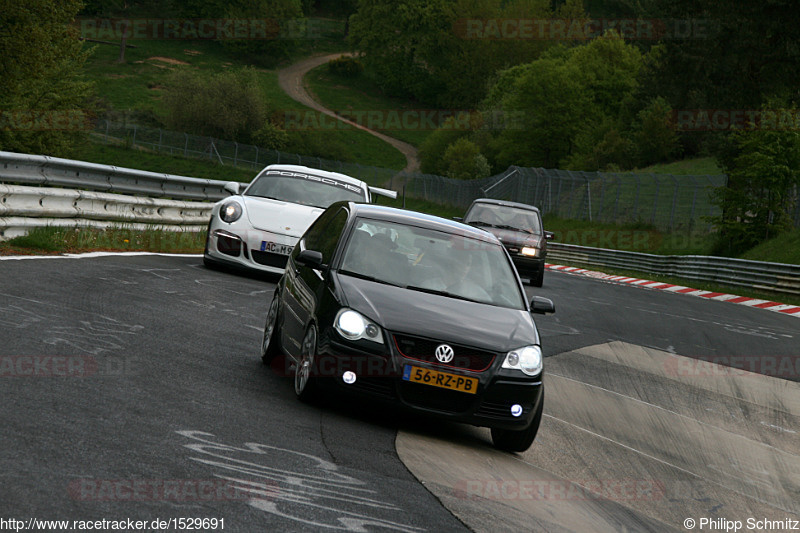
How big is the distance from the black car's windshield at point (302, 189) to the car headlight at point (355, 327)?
826 cm

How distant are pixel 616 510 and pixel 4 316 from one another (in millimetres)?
5009

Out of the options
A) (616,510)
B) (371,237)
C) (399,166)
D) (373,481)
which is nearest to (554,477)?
(616,510)

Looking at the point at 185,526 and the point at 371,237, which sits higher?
the point at 371,237

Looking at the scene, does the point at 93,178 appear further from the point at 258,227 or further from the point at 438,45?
the point at 438,45

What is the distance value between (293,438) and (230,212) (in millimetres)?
8549

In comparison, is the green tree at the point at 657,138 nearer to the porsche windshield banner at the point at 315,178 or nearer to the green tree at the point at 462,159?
the green tree at the point at 462,159

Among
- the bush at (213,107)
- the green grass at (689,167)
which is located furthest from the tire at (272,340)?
the bush at (213,107)

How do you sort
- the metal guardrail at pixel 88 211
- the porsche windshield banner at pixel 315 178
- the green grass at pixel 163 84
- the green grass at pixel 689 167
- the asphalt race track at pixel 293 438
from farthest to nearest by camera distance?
the green grass at pixel 163 84 → the green grass at pixel 689 167 → the porsche windshield banner at pixel 315 178 → the metal guardrail at pixel 88 211 → the asphalt race track at pixel 293 438

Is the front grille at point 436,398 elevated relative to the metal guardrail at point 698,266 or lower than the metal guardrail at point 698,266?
elevated

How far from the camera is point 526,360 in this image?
661cm

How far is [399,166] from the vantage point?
4065 inches

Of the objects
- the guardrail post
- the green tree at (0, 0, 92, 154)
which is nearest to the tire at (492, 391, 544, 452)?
the green tree at (0, 0, 92, 154)

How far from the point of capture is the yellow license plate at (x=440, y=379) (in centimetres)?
635

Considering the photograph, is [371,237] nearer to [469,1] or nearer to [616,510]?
[616,510]
